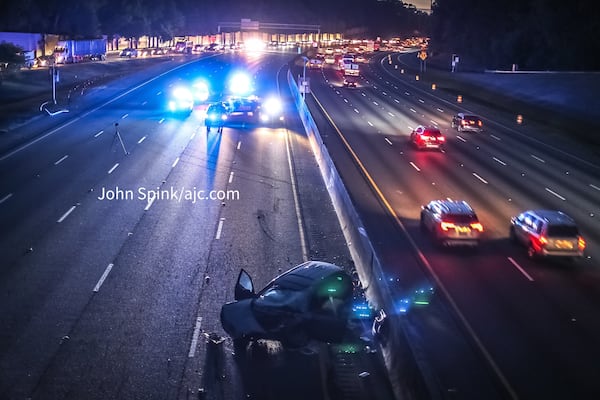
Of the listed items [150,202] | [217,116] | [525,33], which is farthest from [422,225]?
[525,33]

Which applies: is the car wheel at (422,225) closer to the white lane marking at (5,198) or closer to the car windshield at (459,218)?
the car windshield at (459,218)

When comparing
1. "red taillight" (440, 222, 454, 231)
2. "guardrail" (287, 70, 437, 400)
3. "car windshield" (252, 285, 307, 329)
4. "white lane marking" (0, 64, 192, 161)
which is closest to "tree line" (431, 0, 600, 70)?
"white lane marking" (0, 64, 192, 161)

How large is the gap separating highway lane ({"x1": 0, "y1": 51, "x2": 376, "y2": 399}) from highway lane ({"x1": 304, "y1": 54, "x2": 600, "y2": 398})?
3.77m

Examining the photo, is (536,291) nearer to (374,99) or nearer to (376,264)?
(376,264)

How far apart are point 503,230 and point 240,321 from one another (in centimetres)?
1423

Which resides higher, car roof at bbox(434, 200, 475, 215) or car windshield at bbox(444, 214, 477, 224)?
car roof at bbox(434, 200, 475, 215)

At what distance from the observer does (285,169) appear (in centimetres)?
3594

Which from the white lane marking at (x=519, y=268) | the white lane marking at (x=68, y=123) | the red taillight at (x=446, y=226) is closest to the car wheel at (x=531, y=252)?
the white lane marking at (x=519, y=268)

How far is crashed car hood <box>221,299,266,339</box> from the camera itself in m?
15.6

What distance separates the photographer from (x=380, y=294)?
57.0ft

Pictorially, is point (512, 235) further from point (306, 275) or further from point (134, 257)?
point (134, 257)

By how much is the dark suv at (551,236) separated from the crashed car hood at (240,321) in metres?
10.9

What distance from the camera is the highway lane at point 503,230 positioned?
1647 centimetres

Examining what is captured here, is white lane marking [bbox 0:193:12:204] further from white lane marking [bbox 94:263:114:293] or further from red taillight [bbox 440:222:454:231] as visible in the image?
red taillight [bbox 440:222:454:231]
